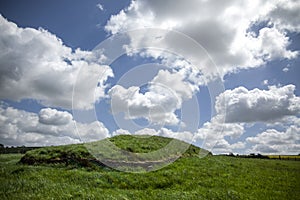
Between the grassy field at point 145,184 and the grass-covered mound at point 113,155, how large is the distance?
2.40 feet

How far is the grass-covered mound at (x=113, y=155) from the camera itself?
2580 centimetres

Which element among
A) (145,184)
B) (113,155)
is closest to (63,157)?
(113,155)

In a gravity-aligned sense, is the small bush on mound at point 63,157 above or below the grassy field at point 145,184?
above

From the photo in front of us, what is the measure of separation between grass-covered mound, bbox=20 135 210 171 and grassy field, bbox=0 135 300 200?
732mm

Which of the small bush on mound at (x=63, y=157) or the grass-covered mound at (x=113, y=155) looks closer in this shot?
the grass-covered mound at (x=113, y=155)

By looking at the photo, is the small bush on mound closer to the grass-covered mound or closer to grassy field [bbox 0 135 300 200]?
the grass-covered mound

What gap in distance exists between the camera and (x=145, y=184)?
20531mm

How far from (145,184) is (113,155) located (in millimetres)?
7163

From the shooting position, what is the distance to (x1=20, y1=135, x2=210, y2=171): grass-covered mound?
25797mm

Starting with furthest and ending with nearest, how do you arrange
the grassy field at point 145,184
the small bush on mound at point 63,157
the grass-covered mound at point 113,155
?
the small bush on mound at point 63,157
the grass-covered mound at point 113,155
the grassy field at point 145,184

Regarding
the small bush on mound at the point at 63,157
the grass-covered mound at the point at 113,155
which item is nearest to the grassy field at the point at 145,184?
the small bush on mound at the point at 63,157

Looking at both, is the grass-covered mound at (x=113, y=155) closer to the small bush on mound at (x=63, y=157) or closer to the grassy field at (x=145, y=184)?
the small bush on mound at (x=63, y=157)

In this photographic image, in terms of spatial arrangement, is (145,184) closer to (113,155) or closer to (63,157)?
(113,155)

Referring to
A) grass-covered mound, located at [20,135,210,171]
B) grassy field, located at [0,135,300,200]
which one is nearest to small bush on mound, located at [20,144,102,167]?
grass-covered mound, located at [20,135,210,171]
